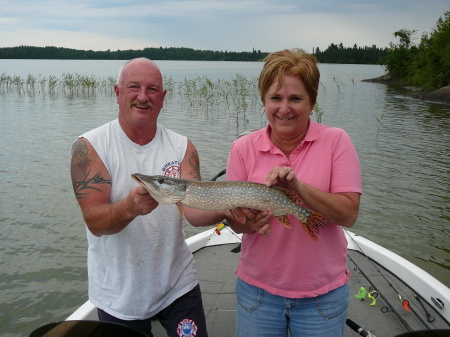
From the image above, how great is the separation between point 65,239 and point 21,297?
5.48ft

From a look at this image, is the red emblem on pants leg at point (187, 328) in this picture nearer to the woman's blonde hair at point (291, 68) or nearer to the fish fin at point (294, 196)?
the fish fin at point (294, 196)

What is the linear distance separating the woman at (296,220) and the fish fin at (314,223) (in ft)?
0.10

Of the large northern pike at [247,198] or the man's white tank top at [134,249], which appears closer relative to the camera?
the large northern pike at [247,198]

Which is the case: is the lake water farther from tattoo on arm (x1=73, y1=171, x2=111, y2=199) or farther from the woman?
the woman

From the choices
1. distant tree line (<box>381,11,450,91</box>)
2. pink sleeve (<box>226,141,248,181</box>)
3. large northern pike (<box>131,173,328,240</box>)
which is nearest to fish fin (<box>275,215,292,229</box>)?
large northern pike (<box>131,173,328,240</box>)

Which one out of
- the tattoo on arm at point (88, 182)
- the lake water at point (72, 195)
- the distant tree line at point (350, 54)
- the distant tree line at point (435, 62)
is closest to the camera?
the tattoo on arm at point (88, 182)

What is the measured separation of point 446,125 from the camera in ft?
63.6

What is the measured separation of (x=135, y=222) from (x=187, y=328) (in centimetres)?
79

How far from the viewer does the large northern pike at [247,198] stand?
88.1 inches

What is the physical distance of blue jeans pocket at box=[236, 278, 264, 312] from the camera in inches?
89.4

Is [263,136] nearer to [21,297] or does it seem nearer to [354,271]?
[354,271]

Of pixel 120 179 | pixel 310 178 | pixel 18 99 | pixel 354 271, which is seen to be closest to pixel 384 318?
pixel 354 271

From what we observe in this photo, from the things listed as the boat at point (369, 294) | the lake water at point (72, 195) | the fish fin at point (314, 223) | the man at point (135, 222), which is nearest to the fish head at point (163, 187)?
the man at point (135, 222)

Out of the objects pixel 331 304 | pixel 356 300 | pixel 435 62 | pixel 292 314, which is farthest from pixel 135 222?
pixel 435 62
